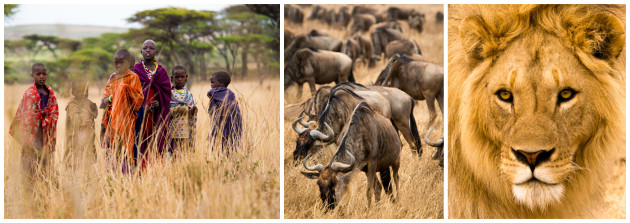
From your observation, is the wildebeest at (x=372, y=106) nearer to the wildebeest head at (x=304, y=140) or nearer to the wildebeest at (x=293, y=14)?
the wildebeest head at (x=304, y=140)

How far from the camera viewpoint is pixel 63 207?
415cm

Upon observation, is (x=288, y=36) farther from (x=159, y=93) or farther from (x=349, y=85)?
(x=159, y=93)

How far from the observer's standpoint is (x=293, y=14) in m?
4.74

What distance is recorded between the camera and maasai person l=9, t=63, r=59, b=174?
4.34 meters

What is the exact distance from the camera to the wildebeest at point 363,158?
14.0 feet

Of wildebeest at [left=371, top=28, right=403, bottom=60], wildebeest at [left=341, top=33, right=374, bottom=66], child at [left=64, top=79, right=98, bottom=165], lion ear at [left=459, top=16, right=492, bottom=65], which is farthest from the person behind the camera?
wildebeest at [left=371, top=28, right=403, bottom=60]

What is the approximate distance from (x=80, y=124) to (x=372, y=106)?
2.09 m

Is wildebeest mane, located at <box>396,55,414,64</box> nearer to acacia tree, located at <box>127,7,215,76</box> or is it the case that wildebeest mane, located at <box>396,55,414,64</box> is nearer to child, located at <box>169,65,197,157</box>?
acacia tree, located at <box>127,7,215,76</box>

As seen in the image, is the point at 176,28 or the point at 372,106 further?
the point at 176,28

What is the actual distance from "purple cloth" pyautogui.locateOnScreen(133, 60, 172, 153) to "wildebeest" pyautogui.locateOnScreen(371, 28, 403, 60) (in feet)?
6.25

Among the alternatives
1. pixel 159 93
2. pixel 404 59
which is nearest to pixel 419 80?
pixel 404 59

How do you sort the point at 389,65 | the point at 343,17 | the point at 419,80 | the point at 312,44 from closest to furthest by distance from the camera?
the point at 419,80
the point at 312,44
the point at 389,65
the point at 343,17

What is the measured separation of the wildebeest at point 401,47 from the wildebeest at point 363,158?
0.92 metres

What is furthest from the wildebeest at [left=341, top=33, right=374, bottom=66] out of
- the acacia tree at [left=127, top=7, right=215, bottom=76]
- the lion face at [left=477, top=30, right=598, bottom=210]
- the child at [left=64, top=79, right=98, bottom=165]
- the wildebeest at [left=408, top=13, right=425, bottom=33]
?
the child at [left=64, top=79, right=98, bottom=165]
